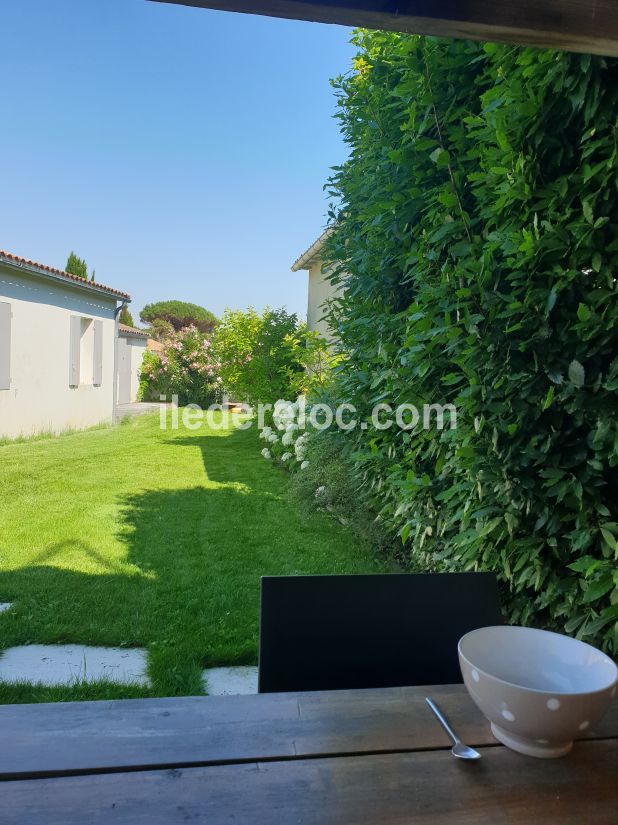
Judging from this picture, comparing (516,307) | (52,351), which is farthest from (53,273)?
(516,307)

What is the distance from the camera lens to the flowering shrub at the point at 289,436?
4.72 meters

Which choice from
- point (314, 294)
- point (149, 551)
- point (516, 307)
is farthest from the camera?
point (314, 294)

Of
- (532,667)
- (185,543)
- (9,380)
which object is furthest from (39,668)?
(9,380)

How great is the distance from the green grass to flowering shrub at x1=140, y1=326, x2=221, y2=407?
2.42 metres

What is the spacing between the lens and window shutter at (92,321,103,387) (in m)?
6.38

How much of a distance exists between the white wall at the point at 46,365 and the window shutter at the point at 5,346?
0.05 meters

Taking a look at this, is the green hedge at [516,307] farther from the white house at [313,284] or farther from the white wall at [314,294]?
the white wall at [314,294]

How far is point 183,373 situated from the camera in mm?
8117

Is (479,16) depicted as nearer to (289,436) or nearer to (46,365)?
(289,436)

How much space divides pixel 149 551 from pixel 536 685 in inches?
114

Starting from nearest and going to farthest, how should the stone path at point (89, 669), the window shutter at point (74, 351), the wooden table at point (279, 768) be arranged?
the wooden table at point (279, 768)
the stone path at point (89, 669)
the window shutter at point (74, 351)

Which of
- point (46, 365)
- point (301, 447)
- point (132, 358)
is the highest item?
point (132, 358)

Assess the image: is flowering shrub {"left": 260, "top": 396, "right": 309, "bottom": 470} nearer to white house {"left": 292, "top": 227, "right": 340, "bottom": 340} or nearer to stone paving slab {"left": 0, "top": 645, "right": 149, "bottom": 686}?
white house {"left": 292, "top": 227, "right": 340, "bottom": 340}

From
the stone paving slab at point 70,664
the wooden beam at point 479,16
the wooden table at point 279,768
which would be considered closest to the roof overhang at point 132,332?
the stone paving slab at point 70,664
